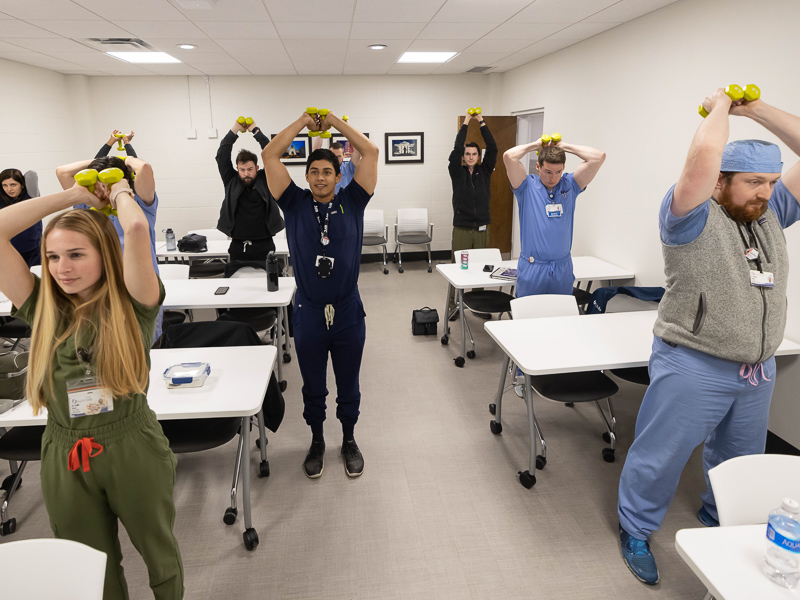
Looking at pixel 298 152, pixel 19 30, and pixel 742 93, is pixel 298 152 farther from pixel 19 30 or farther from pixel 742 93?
pixel 742 93

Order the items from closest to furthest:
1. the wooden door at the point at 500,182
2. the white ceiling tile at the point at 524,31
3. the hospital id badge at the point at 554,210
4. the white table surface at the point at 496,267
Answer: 1. the hospital id badge at the point at 554,210
2. the white table surface at the point at 496,267
3. the white ceiling tile at the point at 524,31
4. the wooden door at the point at 500,182

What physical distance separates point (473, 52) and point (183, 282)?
4099mm

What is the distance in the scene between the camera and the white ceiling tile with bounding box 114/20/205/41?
4.04m

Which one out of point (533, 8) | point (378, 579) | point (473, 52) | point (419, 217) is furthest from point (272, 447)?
point (419, 217)

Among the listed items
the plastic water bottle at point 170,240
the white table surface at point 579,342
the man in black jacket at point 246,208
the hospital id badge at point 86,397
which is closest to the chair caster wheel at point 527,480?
the white table surface at point 579,342

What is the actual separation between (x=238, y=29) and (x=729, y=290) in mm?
4262

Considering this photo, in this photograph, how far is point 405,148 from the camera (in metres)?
7.93

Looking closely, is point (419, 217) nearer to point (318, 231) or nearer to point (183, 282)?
point (183, 282)

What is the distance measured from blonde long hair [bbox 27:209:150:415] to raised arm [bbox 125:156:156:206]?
101 centimetres

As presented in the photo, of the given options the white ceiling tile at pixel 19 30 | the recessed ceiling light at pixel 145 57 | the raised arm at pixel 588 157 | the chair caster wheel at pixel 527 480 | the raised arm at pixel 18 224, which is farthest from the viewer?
the recessed ceiling light at pixel 145 57

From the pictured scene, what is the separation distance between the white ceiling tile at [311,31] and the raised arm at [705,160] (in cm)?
340

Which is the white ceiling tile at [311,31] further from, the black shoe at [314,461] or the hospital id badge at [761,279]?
the hospital id badge at [761,279]

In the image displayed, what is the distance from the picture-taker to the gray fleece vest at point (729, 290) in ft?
6.14

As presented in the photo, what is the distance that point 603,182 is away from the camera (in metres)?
4.90
